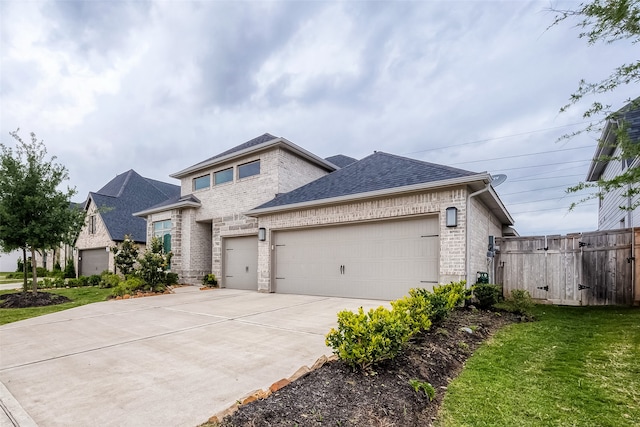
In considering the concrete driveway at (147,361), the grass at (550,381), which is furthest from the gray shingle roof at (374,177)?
the grass at (550,381)

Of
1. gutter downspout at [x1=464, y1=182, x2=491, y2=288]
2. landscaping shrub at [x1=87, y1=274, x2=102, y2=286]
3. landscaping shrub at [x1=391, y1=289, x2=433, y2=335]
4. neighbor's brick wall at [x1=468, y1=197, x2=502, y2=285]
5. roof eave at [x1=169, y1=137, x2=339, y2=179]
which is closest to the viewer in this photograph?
A: landscaping shrub at [x1=391, y1=289, x2=433, y2=335]

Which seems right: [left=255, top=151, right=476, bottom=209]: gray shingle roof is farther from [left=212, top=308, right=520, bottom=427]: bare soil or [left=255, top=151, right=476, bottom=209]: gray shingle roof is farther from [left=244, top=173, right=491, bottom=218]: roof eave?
[left=212, top=308, right=520, bottom=427]: bare soil

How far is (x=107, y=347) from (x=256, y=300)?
465 centimetres

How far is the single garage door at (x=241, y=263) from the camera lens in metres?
12.1

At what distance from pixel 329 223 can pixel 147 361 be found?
631 centimetres

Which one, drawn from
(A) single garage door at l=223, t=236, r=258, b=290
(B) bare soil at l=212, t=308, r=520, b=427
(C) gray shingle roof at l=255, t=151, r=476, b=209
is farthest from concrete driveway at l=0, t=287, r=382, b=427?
(A) single garage door at l=223, t=236, r=258, b=290

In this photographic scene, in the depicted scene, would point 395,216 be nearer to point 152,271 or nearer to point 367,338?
point 367,338

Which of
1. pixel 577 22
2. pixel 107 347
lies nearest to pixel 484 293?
pixel 577 22

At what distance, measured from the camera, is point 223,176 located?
13.8 meters

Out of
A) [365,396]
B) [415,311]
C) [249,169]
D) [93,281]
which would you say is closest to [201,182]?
[249,169]

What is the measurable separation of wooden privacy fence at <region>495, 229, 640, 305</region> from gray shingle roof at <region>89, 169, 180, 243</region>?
16.3 meters

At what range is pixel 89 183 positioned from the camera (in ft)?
86.4

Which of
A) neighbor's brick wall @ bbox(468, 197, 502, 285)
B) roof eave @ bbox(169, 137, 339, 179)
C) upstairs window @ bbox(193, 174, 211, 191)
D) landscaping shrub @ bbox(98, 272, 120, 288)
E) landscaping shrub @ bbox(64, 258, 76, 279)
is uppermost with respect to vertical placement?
roof eave @ bbox(169, 137, 339, 179)

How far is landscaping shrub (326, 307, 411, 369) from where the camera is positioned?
3039mm
